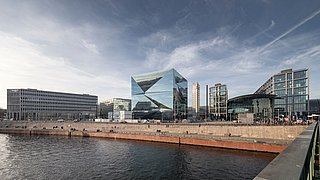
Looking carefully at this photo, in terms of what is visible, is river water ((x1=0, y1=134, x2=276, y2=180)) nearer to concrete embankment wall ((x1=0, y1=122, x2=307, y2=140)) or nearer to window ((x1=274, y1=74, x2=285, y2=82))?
concrete embankment wall ((x1=0, y1=122, x2=307, y2=140))

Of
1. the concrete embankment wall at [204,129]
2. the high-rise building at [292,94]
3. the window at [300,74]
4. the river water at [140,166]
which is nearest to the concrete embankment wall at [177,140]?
the river water at [140,166]

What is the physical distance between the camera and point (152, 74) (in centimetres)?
13638

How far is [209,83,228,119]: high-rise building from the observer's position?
168750 millimetres

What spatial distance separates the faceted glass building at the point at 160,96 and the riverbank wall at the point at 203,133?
→ 3743 centimetres

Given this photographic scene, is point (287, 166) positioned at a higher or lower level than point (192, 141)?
higher

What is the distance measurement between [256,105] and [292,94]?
99.3 feet

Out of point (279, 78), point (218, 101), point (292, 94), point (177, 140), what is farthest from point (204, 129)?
point (218, 101)

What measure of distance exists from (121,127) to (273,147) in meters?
63.6

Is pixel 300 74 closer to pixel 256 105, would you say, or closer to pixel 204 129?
pixel 256 105

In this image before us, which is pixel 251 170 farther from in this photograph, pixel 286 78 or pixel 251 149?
pixel 286 78

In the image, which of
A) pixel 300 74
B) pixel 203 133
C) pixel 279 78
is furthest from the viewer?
pixel 279 78

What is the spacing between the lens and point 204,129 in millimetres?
74125

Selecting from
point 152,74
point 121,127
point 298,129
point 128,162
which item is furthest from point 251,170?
point 152,74

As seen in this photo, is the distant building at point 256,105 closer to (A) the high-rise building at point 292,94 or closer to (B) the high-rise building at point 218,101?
(A) the high-rise building at point 292,94
